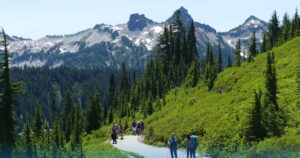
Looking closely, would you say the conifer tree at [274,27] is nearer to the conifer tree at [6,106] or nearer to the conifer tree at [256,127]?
the conifer tree at [6,106]

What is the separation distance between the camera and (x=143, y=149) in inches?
1873

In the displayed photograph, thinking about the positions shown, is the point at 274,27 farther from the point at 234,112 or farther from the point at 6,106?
the point at 6,106

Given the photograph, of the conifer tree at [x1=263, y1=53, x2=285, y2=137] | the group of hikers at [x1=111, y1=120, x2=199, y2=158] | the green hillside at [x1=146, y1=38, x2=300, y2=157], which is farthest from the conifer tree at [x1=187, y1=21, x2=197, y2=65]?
the conifer tree at [x1=263, y1=53, x2=285, y2=137]

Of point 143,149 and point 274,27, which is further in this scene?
point 274,27

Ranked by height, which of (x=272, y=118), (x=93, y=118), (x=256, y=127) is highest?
(x=272, y=118)

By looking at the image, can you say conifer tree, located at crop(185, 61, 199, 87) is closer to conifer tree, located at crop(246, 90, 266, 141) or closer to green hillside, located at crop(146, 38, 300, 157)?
green hillside, located at crop(146, 38, 300, 157)

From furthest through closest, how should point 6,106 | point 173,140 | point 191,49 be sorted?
point 191,49 < point 6,106 < point 173,140

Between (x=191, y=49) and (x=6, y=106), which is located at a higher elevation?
(x=191, y=49)

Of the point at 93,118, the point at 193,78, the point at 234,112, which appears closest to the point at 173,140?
the point at 234,112

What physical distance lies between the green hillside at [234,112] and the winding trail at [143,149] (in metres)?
1.70

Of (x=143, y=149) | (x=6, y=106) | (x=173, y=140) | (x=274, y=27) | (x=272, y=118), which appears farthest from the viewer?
(x=274, y=27)

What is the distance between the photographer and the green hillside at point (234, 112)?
36.3 metres

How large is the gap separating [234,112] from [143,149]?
32.2ft

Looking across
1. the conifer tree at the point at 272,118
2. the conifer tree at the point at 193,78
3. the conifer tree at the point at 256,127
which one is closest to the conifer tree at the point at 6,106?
the conifer tree at the point at 256,127
